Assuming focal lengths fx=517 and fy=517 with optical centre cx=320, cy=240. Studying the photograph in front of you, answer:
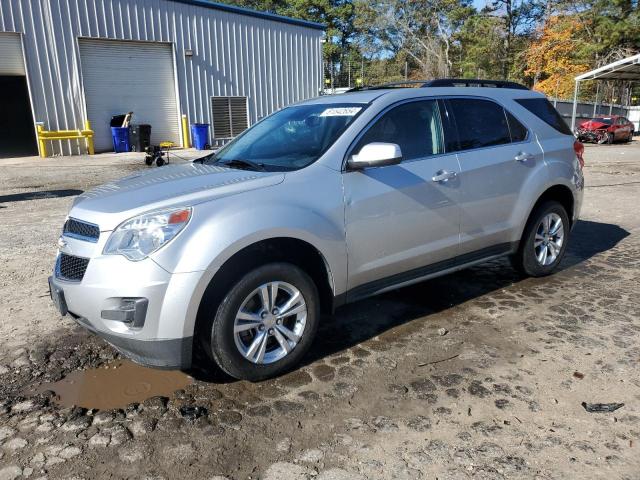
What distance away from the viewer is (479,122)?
14.7ft

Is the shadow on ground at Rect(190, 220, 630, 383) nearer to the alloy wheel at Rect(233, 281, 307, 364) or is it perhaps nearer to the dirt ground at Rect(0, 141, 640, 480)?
the dirt ground at Rect(0, 141, 640, 480)

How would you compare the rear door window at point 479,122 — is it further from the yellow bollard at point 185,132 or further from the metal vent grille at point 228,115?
the metal vent grille at point 228,115

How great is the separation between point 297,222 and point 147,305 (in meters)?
1.01

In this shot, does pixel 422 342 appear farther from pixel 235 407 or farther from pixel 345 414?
pixel 235 407

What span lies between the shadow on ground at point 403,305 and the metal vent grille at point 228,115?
17064mm

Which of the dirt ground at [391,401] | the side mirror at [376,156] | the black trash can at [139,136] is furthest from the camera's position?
the black trash can at [139,136]

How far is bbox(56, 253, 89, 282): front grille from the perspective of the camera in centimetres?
303

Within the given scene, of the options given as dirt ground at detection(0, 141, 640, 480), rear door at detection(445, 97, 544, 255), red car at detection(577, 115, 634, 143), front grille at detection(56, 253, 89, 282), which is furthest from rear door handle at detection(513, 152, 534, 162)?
red car at detection(577, 115, 634, 143)

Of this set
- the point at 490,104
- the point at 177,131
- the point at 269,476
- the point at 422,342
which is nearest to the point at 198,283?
the point at 269,476

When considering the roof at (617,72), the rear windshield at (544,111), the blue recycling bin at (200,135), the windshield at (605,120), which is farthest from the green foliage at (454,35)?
the rear windshield at (544,111)

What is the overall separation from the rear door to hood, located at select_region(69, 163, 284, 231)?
1746 millimetres

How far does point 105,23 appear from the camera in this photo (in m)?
17.3

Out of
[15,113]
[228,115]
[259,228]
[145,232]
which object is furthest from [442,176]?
[15,113]

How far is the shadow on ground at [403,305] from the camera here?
3.89 meters
